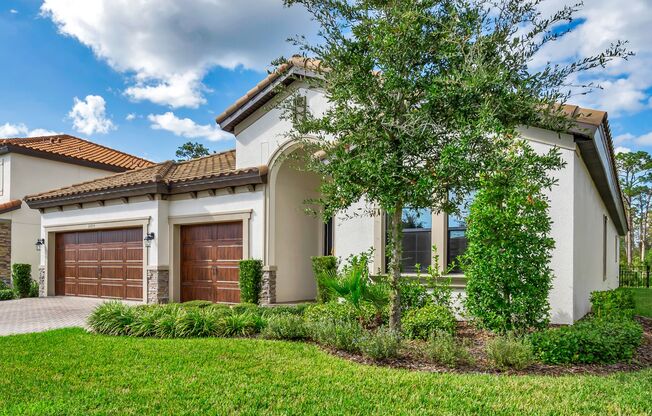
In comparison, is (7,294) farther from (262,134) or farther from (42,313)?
(262,134)

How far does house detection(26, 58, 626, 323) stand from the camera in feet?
37.0

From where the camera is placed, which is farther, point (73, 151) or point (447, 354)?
point (73, 151)

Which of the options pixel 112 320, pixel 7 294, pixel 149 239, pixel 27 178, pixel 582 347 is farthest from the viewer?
pixel 27 178

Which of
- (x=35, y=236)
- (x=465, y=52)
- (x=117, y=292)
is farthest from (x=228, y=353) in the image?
(x=35, y=236)

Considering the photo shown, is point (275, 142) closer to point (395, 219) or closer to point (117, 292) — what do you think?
A: point (395, 219)

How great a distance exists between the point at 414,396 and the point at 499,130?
11.4ft

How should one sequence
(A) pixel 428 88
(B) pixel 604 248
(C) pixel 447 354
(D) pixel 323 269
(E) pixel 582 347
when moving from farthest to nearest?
1. (B) pixel 604 248
2. (D) pixel 323 269
3. (A) pixel 428 88
4. (E) pixel 582 347
5. (C) pixel 447 354

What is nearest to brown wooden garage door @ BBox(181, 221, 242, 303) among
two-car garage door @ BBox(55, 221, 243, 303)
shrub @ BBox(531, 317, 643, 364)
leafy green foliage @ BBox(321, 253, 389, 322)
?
two-car garage door @ BBox(55, 221, 243, 303)

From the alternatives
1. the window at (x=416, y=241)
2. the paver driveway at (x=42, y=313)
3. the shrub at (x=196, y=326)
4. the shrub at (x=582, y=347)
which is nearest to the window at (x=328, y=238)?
the window at (x=416, y=241)

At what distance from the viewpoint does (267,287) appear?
13242 millimetres

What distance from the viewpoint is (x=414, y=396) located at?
4.85 metres

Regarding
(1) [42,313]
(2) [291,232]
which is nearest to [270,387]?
(2) [291,232]

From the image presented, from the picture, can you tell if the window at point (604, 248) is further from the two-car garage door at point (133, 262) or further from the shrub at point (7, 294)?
the shrub at point (7, 294)

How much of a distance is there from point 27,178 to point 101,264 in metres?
6.72
